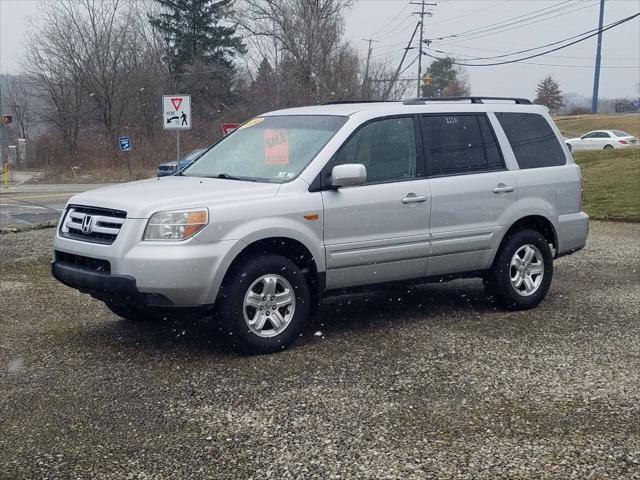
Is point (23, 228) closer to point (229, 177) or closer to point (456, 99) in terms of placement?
point (229, 177)

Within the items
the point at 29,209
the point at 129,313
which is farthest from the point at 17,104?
the point at 129,313

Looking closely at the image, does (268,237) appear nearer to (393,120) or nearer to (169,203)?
(169,203)

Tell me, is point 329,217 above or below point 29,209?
above

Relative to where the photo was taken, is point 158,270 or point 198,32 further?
point 198,32

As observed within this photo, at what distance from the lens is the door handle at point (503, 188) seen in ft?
22.2

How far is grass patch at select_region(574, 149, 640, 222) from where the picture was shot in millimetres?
15352

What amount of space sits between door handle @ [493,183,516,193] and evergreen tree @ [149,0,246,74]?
46.5 metres

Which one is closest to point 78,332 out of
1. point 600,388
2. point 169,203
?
point 169,203

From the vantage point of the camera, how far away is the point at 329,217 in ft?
18.9

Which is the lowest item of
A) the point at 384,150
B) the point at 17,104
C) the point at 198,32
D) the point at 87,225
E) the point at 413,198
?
the point at 87,225

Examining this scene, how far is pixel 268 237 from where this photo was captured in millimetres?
5461

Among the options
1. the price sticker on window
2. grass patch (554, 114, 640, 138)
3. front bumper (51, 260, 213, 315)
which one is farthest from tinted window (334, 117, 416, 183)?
grass patch (554, 114, 640, 138)

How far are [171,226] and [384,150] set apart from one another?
6.53 feet

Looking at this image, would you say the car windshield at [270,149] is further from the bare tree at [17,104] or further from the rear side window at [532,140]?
the bare tree at [17,104]
